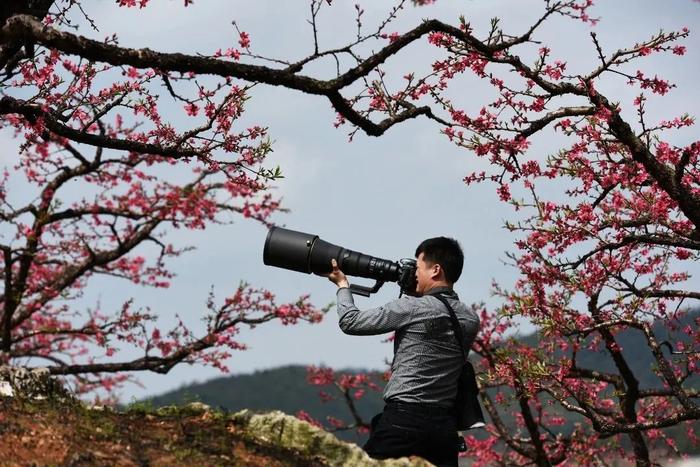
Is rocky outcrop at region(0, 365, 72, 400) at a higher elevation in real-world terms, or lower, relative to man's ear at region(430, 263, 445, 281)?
lower

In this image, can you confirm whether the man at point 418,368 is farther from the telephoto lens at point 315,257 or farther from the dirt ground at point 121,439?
the dirt ground at point 121,439

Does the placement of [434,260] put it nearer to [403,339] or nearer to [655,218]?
[403,339]

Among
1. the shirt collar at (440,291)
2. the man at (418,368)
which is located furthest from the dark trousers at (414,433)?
the shirt collar at (440,291)

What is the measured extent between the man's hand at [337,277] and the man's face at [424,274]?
50cm

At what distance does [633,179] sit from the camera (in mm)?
8352

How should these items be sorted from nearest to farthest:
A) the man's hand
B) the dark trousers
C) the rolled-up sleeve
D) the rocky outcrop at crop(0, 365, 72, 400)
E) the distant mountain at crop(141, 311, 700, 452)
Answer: the rolled-up sleeve
the dark trousers
the man's hand
the rocky outcrop at crop(0, 365, 72, 400)
the distant mountain at crop(141, 311, 700, 452)

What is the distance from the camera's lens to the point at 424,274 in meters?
5.48

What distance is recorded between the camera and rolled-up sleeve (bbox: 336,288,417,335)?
507 centimetres

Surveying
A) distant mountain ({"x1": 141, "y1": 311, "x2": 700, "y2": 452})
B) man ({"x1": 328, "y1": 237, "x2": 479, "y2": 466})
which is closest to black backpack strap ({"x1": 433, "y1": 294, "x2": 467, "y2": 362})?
man ({"x1": 328, "y1": 237, "x2": 479, "y2": 466})

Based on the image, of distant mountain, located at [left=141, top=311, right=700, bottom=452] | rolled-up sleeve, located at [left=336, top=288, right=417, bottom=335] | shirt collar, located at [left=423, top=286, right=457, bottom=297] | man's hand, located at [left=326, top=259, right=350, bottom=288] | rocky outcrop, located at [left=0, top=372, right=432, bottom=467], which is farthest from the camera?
distant mountain, located at [left=141, top=311, right=700, bottom=452]

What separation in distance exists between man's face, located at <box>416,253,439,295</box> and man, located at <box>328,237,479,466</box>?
0.24 feet

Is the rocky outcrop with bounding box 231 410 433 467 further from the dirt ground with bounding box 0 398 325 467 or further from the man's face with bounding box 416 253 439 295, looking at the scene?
the man's face with bounding box 416 253 439 295

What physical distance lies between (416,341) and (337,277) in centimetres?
78

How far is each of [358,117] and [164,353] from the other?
7132mm
